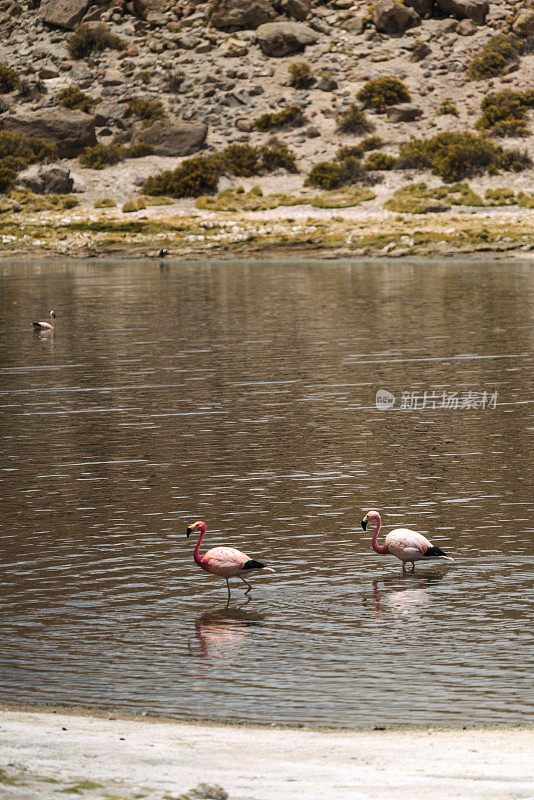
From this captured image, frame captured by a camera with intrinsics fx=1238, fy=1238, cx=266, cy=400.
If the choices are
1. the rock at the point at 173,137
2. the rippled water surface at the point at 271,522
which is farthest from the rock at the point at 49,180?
the rippled water surface at the point at 271,522

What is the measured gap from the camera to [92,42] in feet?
401

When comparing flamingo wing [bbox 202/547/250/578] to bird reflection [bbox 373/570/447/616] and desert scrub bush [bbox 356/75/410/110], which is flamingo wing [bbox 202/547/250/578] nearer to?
bird reflection [bbox 373/570/447/616]

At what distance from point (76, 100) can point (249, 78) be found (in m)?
15.8

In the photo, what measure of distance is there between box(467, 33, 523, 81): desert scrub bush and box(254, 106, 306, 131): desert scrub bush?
53.0 ft

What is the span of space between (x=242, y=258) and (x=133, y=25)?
205 feet

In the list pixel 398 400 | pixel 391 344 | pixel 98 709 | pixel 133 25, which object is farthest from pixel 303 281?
pixel 133 25

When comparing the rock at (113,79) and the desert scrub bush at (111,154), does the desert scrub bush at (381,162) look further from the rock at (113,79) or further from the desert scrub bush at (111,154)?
the rock at (113,79)

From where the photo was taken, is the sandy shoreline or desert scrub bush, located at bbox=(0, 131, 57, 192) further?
desert scrub bush, located at bbox=(0, 131, 57, 192)

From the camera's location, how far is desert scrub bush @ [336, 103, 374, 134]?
97938 mm

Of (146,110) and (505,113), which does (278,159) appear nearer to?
(146,110)

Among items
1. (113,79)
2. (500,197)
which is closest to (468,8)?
(113,79)

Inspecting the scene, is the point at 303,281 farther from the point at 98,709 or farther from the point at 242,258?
the point at 98,709

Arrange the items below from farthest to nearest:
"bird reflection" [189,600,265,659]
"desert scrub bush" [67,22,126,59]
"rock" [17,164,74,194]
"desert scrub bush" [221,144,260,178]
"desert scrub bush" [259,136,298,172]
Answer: "desert scrub bush" [67,22,126,59] < "desert scrub bush" [259,136,298,172] < "desert scrub bush" [221,144,260,178] < "rock" [17,164,74,194] < "bird reflection" [189,600,265,659]

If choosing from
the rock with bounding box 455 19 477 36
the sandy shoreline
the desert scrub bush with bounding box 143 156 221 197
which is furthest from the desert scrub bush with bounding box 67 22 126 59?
the sandy shoreline
